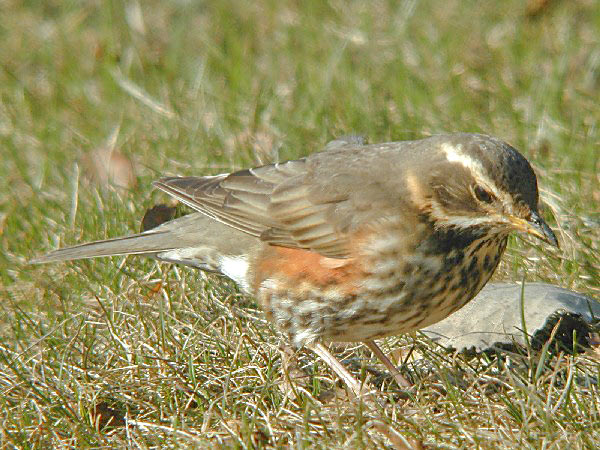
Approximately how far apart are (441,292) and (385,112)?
283 cm

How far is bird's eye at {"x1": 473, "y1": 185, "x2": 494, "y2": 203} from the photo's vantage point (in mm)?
4242

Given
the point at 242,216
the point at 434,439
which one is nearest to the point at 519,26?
the point at 242,216

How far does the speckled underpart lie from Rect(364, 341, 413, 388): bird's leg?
0.67 feet

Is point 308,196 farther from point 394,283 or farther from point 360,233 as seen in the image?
point 394,283

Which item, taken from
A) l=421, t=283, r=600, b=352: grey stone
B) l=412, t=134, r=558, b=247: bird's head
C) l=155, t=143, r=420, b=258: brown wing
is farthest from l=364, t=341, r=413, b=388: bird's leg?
l=412, t=134, r=558, b=247: bird's head

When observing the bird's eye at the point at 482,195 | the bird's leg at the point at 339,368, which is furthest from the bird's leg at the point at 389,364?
the bird's eye at the point at 482,195

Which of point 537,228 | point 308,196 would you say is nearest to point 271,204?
point 308,196

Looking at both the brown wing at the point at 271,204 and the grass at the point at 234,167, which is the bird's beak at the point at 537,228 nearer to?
the grass at the point at 234,167

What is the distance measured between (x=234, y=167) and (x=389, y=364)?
7.42 ft

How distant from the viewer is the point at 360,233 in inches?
185

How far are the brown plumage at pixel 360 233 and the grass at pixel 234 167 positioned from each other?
0.28 metres

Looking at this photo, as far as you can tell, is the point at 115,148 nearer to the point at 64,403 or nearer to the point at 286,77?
the point at 286,77

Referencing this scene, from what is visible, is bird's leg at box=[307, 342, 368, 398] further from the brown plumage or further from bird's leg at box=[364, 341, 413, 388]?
bird's leg at box=[364, 341, 413, 388]

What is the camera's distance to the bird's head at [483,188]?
4145 mm
